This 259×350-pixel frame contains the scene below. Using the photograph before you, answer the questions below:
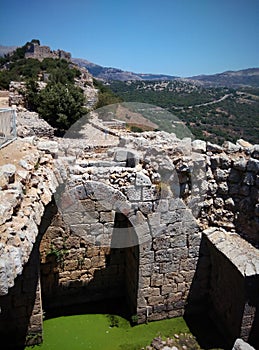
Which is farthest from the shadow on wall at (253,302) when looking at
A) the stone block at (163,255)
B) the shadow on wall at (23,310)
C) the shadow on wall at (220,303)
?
the shadow on wall at (23,310)

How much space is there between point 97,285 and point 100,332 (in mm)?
1199

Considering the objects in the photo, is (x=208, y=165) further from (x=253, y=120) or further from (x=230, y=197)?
(x=253, y=120)

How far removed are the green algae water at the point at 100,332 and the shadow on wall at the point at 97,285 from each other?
0.29 metres

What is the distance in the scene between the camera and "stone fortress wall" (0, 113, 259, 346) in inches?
238

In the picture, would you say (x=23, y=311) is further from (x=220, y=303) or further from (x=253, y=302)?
(x=253, y=302)

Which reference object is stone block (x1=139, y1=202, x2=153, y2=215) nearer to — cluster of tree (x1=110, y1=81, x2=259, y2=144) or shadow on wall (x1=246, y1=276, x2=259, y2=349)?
shadow on wall (x1=246, y1=276, x2=259, y2=349)

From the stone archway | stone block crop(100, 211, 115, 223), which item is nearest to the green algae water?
the stone archway

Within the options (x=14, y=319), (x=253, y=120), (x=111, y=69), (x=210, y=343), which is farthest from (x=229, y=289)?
(x=111, y=69)

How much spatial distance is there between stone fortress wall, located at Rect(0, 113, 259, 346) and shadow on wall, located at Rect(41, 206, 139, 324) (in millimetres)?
29

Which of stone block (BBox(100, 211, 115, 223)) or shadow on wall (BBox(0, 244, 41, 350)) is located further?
stone block (BBox(100, 211, 115, 223))

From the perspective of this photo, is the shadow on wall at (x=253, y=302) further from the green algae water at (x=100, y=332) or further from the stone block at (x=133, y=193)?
the stone block at (x=133, y=193)

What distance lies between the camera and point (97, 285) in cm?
764

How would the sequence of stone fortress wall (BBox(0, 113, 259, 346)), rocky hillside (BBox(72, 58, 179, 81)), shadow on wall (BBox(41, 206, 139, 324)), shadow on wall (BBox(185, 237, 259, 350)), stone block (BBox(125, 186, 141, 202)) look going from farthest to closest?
rocky hillside (BBox(72, 58, 179, 81)), shadow on wall (BBox(41, 206, 139, 324)), stone block (BBox(125, 186, 141, 202)), stone fortress wall (BBox(0, 113, 259, 346)), shadow on wall (BBox(185, 237, 259, 350))

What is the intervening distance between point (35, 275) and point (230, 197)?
4418 millimetres
